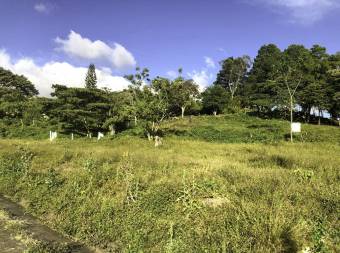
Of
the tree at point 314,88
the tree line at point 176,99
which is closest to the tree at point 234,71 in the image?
the tree line at point 176,99

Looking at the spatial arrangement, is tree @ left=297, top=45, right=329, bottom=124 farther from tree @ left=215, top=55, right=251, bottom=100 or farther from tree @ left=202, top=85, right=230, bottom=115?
tree @ left=215, top=55, right=251, bottom=100

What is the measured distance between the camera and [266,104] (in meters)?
64.3

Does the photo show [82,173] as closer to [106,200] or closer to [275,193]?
[106,200]

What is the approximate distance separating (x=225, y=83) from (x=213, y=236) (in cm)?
9631

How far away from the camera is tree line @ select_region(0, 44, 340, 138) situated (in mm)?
40938

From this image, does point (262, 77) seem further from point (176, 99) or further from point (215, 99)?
point (176, 99)

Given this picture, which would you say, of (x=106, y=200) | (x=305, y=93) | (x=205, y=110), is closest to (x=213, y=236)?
(x=106, y=200)

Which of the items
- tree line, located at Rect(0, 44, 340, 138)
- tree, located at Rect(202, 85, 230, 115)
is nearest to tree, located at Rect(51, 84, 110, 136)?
tree line, located at Rect(0, 44, 340, 138)

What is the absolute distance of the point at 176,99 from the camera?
42.2 meters

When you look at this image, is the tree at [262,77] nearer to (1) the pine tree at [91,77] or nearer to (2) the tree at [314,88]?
(2) the tree at [314,88]

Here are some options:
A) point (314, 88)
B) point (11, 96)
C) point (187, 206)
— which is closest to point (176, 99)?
point (314, 88)

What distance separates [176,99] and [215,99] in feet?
124

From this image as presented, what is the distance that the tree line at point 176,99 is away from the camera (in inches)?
1612

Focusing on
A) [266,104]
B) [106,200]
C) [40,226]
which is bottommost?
[40,226]
